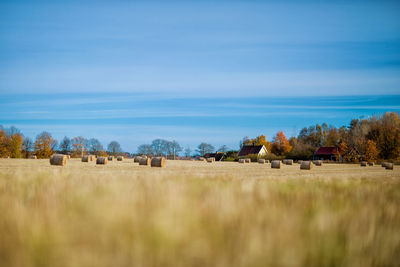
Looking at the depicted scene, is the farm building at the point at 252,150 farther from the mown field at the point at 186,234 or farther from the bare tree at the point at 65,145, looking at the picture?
the mown field at the point at 186,234

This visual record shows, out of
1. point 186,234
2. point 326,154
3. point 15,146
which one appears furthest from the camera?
point 326,154

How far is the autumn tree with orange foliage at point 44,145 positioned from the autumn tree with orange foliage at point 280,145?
55.6 metres

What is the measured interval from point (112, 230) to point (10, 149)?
251 feet

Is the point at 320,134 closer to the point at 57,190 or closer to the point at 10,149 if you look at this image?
the point at 10,149

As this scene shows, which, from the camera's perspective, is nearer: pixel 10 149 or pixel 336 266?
pixel 336 266

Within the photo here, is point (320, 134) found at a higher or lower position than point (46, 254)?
higher

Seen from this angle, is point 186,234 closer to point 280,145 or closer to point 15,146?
point 15,146

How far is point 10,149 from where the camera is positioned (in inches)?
2741

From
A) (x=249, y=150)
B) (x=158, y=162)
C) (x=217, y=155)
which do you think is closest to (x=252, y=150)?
(x=249, y=150)

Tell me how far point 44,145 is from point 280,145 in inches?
2318

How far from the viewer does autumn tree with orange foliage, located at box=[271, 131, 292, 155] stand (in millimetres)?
95250

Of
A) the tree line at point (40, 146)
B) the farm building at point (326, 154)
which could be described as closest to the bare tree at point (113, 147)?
the tree line at point (40, 146)

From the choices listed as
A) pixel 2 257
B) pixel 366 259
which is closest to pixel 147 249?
pixel 2 257

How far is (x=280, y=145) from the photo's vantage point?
317ft
